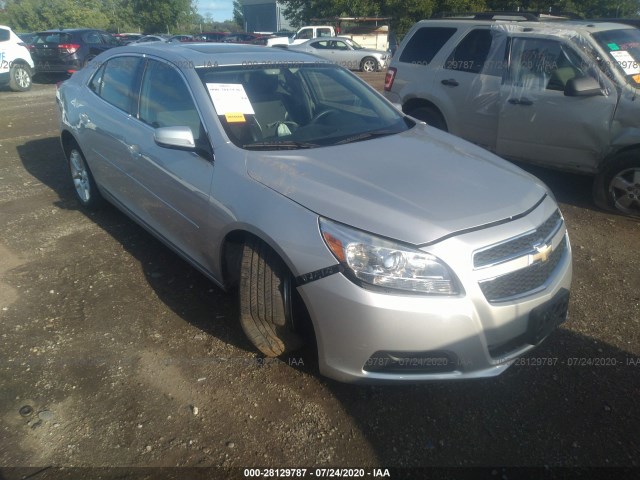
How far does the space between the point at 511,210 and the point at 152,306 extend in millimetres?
2447

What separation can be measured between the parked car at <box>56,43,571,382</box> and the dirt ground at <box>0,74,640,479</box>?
32 cm

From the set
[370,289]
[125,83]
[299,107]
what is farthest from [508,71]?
[370,289]

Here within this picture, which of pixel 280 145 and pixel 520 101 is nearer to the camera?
pixel 280 145

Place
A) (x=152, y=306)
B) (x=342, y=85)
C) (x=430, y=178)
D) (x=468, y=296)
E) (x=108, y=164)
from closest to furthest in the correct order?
(x=468, y=296)
(x=430, y=178)
(x=152, y=306)
(x=342, y=85)
(x=108, y=164)

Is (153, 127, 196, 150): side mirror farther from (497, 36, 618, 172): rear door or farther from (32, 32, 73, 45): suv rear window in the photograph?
(32, 32, 73, 45): suv rear window

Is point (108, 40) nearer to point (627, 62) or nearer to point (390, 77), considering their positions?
point (390, 77)

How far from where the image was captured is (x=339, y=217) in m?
2.45

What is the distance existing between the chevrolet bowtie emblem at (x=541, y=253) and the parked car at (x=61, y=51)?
1684 centimetres

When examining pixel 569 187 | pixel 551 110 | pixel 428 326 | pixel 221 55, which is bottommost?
pixel 569 187

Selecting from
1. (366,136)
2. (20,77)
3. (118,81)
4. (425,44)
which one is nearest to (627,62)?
(425,44)

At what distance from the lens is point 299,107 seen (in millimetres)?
3672

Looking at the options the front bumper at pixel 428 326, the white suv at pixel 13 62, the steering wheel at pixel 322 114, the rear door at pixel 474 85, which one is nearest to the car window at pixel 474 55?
the rear door at pixel 474 85

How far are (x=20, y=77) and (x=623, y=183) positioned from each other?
1539 centimetres

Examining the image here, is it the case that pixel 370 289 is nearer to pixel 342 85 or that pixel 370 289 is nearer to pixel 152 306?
pixel 152 306
